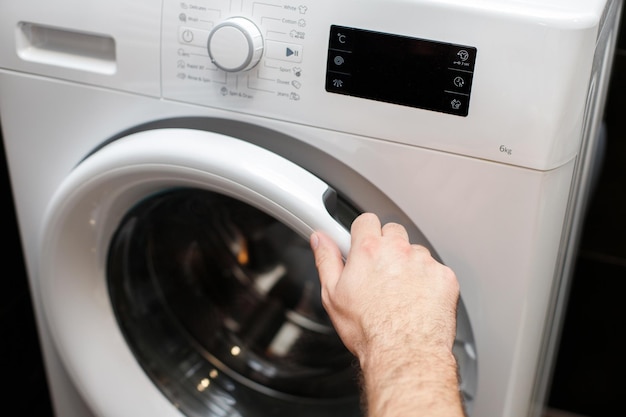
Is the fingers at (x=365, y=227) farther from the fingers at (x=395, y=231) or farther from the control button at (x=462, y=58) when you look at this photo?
the control button at (x=462, y=58)

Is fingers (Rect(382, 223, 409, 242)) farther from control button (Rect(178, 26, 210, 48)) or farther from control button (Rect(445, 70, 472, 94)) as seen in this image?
control button (Rect(178, 26, 210, 48))

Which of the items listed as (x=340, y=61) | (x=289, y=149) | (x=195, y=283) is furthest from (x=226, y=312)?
(x=340, y=61)

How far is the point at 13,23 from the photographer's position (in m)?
0.77

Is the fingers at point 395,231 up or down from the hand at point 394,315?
up

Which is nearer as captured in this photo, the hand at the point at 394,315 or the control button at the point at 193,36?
the hand at the point at 394,315

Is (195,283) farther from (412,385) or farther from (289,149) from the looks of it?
(412,385)

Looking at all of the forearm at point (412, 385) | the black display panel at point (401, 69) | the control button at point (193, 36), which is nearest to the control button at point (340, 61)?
the black display panel at point (401, 69)

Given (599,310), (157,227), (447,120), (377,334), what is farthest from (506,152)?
(599,310)

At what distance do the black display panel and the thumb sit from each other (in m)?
0.13

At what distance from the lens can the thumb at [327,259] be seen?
0.66m

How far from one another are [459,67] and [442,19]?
4cm

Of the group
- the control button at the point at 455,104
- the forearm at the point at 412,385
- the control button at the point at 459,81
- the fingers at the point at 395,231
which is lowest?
the forearm at the point at 412,385

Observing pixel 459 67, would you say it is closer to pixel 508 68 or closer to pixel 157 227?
pixel 508 68

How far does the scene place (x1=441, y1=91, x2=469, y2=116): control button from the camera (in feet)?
2.09
